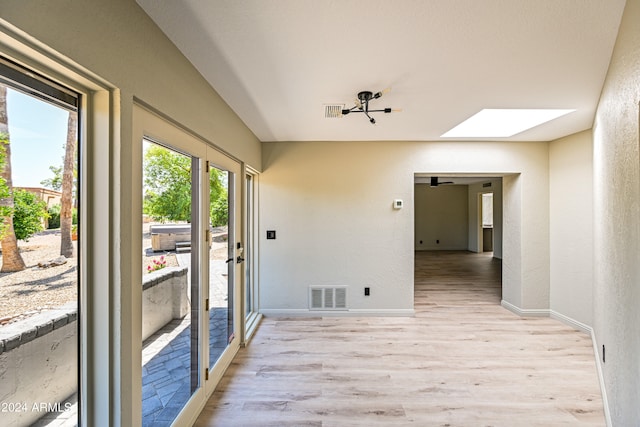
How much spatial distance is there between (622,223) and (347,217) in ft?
8.90

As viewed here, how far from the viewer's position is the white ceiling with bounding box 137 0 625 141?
1411 millimetres

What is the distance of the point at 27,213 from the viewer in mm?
989

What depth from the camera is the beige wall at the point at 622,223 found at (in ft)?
4.60

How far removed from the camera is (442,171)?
4.01m

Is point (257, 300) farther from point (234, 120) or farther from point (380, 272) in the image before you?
point (234, 120)

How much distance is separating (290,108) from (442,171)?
2390 mm

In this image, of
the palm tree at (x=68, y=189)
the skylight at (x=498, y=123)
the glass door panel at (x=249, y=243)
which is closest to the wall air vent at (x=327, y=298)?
the glass door panel at (x=249, y=243)

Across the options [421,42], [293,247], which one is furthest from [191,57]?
[293,247]

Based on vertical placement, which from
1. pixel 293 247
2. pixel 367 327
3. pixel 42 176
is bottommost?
pixel 367 327

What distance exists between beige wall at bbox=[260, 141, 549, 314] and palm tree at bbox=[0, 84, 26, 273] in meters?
3.10

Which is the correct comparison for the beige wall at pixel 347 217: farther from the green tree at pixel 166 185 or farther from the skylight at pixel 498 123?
the green tree at pixel 166 185

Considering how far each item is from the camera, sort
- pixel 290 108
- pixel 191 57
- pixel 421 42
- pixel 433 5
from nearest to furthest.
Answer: pixel 433 5
pixel 421 42
pixel 191 57
pixel 290 108

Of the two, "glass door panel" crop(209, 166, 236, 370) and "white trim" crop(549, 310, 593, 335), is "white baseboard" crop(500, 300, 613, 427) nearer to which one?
"white trim" crop(549, 310, 593, 335)

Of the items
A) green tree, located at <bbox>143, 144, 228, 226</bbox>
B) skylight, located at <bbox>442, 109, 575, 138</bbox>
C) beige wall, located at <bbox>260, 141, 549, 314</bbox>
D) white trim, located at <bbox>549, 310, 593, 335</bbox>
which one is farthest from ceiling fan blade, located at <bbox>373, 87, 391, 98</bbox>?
white trim, located at <bbox>549, 310, 593, 335</bbox>
